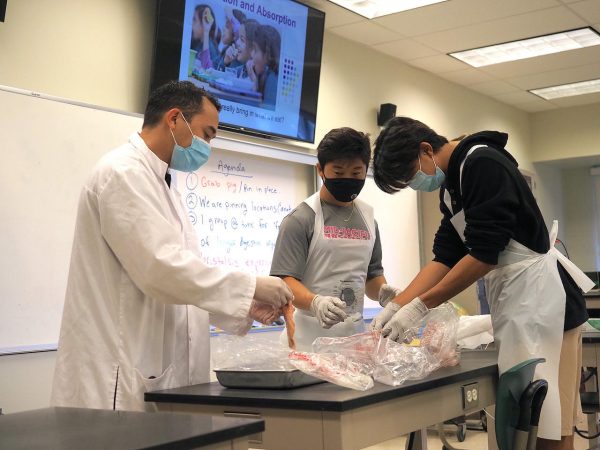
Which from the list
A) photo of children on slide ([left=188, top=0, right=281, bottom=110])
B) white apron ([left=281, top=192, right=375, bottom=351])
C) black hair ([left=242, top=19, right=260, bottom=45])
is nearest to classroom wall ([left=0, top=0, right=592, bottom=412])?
photo of children on slide ([left=188, top=0, right=281, bottom=110])

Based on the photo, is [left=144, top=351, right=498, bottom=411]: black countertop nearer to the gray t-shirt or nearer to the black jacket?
the black jacket

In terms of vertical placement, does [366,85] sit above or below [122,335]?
above

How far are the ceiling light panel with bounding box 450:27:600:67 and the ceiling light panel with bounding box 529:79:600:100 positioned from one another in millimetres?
1103

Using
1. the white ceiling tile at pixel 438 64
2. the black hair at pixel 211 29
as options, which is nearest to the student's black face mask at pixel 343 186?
the black hair at pixel 211 29

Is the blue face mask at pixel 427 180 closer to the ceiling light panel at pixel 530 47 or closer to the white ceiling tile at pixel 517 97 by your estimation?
the ceiling light panel at pixel 530 47

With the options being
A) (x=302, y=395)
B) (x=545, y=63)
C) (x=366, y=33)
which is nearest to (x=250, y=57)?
(x=366, y=33)

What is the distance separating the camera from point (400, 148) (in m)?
2.29

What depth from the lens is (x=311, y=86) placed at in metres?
4.48

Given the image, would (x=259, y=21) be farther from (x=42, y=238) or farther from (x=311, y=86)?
(x=42, y=238)

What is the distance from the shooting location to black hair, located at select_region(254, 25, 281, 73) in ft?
13.4

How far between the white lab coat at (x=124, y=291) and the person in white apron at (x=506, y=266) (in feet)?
2.23

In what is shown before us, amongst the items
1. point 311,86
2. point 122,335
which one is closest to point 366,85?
point 311,86

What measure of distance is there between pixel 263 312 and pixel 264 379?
0.27 m

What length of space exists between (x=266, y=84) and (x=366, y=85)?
1339mm
